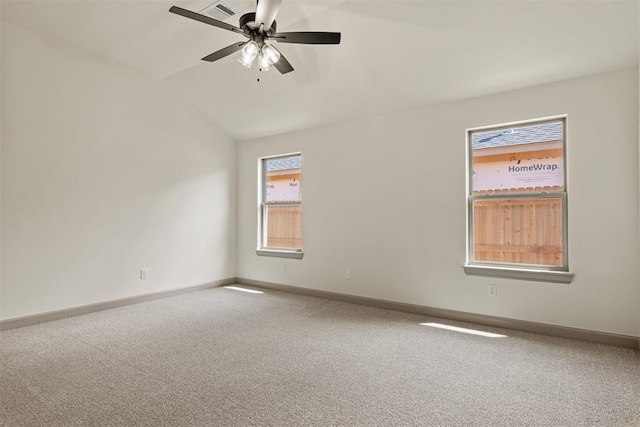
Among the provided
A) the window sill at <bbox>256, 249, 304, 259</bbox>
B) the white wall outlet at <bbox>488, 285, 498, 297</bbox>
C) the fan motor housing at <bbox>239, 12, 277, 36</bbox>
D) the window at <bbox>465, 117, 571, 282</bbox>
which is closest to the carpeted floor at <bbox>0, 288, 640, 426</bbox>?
the white wall outlet at <bbox>488, 285, 498, 297</bbox>

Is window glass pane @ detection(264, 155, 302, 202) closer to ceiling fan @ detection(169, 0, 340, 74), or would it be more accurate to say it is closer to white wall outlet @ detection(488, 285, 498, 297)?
ceiling fan @ detection(169, 0, 340, 74)

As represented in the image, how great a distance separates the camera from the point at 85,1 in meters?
3.10

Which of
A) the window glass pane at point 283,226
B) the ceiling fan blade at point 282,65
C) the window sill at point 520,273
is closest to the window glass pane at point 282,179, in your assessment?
the window glass pane at point 283,226

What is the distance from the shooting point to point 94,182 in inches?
160

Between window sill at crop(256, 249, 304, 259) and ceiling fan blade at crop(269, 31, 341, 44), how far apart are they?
3127 mm

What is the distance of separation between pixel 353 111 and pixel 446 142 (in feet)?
3.98

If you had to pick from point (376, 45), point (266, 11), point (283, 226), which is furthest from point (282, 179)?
Answer: point (266, 11)

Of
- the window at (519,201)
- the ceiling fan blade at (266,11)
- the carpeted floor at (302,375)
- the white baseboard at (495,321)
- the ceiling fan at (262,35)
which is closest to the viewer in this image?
the carpeted floor at (302,375)

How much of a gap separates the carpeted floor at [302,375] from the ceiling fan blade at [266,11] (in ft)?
7.87

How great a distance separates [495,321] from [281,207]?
329cm

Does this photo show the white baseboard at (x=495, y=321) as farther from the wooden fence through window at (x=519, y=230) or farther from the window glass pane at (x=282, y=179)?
the window glass pane at (x=282, y=179)

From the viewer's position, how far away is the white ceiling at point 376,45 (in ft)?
8.99

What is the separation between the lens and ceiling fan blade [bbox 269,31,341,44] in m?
2.38

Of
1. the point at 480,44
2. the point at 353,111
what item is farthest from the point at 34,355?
→ the point at 480,44
